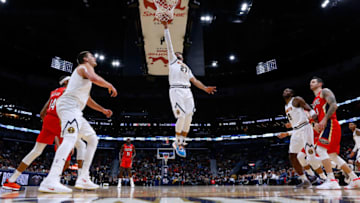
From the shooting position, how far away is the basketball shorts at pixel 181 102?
4.63 m

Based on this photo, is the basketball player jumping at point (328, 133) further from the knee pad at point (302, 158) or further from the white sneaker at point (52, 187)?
the white sneaker at point (52, 187)

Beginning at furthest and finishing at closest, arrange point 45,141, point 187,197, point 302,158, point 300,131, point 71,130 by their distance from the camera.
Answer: point 302,158 < point 300,131 < point 45,141 < point 71,130 < point 187,197

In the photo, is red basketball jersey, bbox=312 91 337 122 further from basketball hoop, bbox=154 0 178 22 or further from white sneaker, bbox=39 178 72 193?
white sneaker, bbox=39 178 72 193

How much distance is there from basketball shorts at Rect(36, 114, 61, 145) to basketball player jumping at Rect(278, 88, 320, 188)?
463 centimetres

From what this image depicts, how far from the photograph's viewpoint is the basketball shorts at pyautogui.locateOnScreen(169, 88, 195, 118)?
463cm

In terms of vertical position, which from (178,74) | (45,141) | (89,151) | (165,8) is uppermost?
(165,8)

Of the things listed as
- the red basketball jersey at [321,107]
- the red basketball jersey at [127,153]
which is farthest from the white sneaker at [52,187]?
the red basketball jersey at [127,153]

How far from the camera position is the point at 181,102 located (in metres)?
4.65

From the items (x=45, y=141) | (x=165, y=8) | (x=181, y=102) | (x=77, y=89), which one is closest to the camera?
(x=77, y=89)

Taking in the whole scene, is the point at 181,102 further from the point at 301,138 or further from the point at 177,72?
the point at 301,138

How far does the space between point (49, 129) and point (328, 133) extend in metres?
4.79

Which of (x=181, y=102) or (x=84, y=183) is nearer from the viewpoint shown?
(x=84, y=183)

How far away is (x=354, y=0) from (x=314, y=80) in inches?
532

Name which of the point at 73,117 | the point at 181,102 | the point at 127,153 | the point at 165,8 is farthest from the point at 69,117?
the point at 127,153
